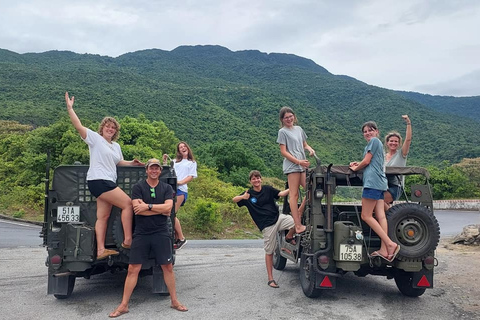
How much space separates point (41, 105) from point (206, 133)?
21.9 m

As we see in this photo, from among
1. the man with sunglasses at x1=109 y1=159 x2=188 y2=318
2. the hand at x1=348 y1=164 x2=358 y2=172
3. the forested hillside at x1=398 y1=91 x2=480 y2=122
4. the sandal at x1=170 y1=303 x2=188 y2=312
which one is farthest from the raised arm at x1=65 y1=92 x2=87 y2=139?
the forested hillside at x1=398 y1=91 x2=480 y2=122

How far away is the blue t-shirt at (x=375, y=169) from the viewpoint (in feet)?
19.2

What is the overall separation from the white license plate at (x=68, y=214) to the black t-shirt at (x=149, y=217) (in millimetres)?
1004

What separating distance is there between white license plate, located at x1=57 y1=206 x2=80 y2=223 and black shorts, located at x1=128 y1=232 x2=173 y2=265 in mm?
1025

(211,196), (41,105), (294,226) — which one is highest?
(41,105)

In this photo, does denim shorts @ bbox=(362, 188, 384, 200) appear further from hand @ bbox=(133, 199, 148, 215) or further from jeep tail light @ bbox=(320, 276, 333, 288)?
hand @ bbox=(133, 199, 148, 215)

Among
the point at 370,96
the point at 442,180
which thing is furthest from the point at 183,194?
the point at 370,96

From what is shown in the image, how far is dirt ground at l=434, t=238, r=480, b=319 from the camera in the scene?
648 centimetres

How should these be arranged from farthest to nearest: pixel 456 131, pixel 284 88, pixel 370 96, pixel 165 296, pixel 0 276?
pixel 284 88, pixel 370 96, pixel 456 131, pixel 0 276, pixel 165 296

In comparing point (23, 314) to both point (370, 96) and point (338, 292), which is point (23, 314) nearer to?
point (338, 292)

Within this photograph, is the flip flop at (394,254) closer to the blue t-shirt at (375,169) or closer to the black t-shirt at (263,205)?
the blue t-shirt at (375,169)

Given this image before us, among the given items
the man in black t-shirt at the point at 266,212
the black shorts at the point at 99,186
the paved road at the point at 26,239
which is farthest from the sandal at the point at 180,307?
the paved road at the point at 26,239

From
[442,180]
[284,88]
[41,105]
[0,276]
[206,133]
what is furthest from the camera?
[284,88]

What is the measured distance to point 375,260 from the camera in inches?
230
